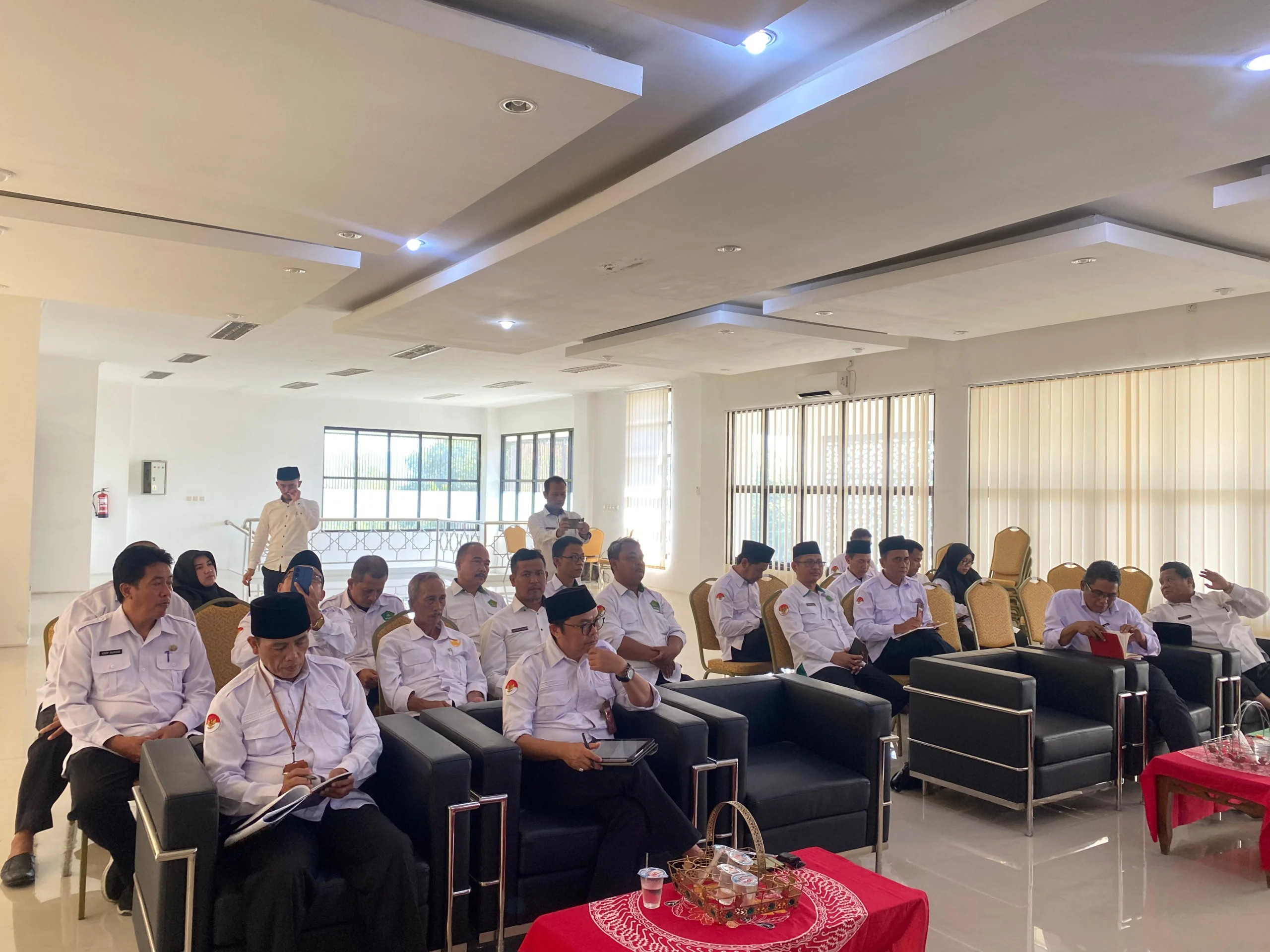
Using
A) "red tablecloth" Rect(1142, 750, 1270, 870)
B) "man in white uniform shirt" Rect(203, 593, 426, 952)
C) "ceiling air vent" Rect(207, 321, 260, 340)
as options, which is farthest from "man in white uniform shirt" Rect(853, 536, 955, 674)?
"ceiling air vent" Rect(207, 321, 260, 340)

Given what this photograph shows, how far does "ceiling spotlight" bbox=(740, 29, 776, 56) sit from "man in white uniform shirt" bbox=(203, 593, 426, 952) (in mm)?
2853

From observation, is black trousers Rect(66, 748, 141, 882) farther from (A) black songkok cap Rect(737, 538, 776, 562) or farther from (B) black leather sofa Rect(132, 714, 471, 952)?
(A) black songkok cap Rect(737, 538, 776, 562)

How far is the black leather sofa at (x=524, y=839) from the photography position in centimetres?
293

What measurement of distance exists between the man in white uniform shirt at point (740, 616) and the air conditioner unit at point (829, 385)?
5627mm

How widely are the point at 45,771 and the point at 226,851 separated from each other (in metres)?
1.46

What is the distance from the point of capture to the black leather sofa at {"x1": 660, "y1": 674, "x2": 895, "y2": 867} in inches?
139

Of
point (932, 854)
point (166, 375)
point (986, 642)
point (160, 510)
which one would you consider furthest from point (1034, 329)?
point (160, 510)

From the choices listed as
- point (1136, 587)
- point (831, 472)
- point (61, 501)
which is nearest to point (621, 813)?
point (1136, 587)

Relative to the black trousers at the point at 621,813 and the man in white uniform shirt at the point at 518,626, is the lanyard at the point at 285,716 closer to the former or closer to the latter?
the black trousers at the point at 621,813

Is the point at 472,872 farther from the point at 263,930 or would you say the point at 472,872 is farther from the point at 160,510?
the point at 160,510

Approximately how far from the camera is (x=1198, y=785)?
12.9 feet

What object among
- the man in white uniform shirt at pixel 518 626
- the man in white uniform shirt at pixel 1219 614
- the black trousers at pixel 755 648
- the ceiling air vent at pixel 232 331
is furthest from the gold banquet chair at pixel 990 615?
the ceiling air vent at pixel 232 331

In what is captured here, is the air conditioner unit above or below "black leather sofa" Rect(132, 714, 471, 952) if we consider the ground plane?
above

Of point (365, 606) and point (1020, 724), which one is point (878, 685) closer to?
point (1020, 724)
